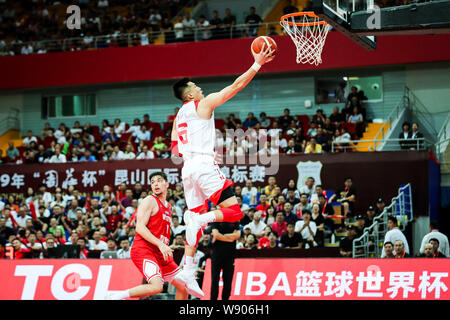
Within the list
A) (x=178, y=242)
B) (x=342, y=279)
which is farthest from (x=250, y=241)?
(x=342, y=279)

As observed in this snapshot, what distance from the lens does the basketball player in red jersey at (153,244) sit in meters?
8.46

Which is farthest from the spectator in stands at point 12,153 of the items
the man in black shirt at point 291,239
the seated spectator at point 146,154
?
the man in black shirt at point 291,239

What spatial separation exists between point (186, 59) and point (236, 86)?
16.7 m

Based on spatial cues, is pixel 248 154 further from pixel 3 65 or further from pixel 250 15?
pixel 3 65

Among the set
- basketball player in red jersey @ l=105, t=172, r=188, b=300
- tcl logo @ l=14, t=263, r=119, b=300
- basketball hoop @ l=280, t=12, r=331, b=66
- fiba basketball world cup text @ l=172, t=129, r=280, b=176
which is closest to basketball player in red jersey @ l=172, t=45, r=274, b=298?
basketball player in red jersey @ l=105, t=172, r=188, b=300

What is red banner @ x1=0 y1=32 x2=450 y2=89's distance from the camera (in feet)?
72.4

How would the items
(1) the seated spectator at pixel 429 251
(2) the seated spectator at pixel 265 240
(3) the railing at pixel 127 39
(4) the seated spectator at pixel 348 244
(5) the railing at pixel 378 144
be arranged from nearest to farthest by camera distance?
(1) the seated spectator at pixel 429 251 < (4) the seated spectator at pixel 348 244 < (2) the seated spectator at pixel 265 240 < (5) the railing at pixel 378 144 < (3) the railing at pixel 127 39

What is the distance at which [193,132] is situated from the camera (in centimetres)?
836

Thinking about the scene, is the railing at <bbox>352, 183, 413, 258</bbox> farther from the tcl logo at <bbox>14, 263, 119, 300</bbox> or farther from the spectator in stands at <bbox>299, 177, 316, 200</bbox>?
the tcl logo at <bbox>14, 263, 119, 300</bbox>

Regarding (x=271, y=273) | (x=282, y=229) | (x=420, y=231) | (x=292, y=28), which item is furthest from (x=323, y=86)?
(x=271, y=273)

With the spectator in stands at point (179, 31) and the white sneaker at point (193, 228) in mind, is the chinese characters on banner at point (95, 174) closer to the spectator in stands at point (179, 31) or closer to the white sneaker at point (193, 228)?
the spectator in stands at point (179, 31)

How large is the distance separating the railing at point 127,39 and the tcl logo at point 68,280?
42.0ft

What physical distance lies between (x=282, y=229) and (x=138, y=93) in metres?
12.3

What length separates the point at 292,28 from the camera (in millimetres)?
12438
